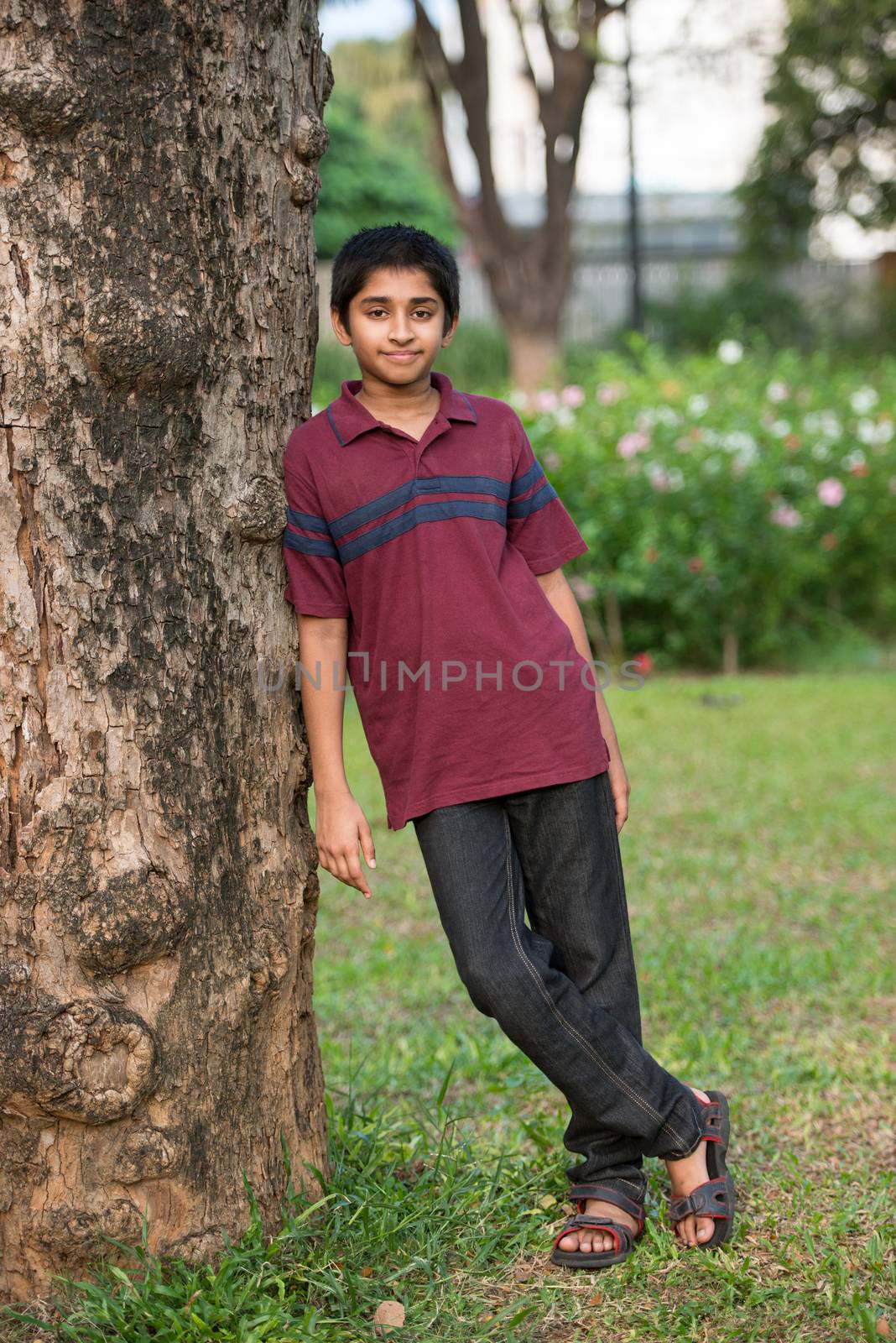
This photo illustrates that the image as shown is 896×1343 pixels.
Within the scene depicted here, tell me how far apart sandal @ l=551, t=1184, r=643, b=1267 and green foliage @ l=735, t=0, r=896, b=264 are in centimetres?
1693

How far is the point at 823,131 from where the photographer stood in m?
18.7

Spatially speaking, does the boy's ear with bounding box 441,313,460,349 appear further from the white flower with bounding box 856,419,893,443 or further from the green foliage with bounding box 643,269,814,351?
the green foliage with bounding box 643,269,814,351

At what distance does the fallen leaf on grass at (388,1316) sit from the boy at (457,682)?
334 mm

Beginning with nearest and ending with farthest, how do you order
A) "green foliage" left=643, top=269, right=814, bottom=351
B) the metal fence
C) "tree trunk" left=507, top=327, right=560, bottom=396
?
"tree trunk" left=507, top=327, right=560, bottom=396
"green foliage" left=643, top=269, right=814, bottom=351
the metal fence

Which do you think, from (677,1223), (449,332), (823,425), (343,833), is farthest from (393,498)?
(823,425)

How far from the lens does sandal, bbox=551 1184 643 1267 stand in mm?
2385

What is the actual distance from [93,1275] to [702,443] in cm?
664

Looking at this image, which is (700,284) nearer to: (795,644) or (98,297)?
(795,644)

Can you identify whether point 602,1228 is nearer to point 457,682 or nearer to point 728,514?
point 457,682

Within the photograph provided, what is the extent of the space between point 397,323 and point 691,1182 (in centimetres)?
162

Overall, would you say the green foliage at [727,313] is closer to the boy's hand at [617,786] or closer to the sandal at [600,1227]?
the boy's hand at [617,786]

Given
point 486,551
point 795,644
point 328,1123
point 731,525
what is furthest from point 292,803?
point 795,644

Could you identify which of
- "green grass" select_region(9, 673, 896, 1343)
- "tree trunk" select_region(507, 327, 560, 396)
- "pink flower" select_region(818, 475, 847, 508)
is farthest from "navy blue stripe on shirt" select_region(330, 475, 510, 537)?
"tree trunk" select_region(507, 327, 560, 396)

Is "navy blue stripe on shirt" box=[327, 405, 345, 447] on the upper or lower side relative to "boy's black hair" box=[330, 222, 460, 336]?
lower
